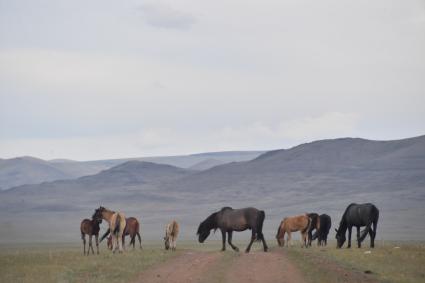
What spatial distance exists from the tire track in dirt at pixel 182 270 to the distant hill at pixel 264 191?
4805 cm

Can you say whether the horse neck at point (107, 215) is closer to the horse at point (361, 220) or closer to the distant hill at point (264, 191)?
the horse at point (361, 220)

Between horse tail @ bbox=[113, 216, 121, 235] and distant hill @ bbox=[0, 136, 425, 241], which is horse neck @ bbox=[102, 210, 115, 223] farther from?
distant hill @ bbox=[0, 136, 425, 241]

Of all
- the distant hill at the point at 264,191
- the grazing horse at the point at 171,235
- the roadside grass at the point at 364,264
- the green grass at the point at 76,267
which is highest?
the distant hill at the point at 264,191

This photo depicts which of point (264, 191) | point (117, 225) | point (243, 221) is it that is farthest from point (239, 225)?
point (264, 191)

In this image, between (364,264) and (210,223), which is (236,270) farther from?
(210,223)

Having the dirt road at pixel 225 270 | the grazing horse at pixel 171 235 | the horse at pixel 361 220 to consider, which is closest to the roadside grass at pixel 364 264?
the dirt road at pixel 225 270

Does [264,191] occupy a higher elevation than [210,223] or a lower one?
higher

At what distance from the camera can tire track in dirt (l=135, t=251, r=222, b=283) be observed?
21.0m

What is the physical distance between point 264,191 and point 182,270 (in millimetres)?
117090

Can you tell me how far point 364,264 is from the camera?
24094 millimetres

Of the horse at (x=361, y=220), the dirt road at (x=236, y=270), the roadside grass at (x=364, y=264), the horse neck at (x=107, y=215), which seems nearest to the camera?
the dirt road at (x=236, y=270)

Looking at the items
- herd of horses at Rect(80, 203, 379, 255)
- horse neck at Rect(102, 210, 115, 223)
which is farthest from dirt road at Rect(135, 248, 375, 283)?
horse neck at Rect(102, 210, 115, 223)

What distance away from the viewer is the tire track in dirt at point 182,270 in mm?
20953

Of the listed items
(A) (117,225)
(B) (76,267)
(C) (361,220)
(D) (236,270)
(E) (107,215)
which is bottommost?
(D) (236,270)
